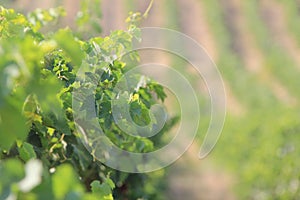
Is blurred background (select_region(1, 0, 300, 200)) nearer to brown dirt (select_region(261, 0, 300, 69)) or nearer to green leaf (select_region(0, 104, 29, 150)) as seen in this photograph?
brown dirt (select_region(261, 0, 300, 69))

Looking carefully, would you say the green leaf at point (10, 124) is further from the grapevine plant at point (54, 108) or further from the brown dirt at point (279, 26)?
the brown dirt at point (279, 26)

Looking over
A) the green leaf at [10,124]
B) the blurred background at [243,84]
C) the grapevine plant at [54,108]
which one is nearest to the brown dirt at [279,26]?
the blurred background at [243,84]

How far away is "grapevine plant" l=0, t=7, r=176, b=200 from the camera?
92cm

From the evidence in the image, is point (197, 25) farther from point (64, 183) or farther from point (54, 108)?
point (64, 183)

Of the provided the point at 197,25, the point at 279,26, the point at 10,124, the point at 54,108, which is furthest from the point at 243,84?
the point at 10,124

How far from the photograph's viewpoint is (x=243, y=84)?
54.0 feet

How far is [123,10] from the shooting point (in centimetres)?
2431

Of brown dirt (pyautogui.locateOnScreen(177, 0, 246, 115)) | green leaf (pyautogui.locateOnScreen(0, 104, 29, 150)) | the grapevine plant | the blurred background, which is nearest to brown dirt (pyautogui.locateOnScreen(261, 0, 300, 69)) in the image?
the blurred background

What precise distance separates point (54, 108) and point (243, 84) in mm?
15582

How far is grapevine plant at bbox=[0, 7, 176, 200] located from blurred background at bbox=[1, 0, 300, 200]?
1.09 m

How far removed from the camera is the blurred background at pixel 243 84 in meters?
8.65

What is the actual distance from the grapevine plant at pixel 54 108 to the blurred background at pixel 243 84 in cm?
109

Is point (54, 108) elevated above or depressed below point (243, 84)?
below

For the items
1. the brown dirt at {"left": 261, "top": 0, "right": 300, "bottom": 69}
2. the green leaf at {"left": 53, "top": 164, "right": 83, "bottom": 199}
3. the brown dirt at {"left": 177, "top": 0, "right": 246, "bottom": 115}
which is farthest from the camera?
the brown dirt at {"left": 177, "top": 0, "right": 246, "bottom": 115}
